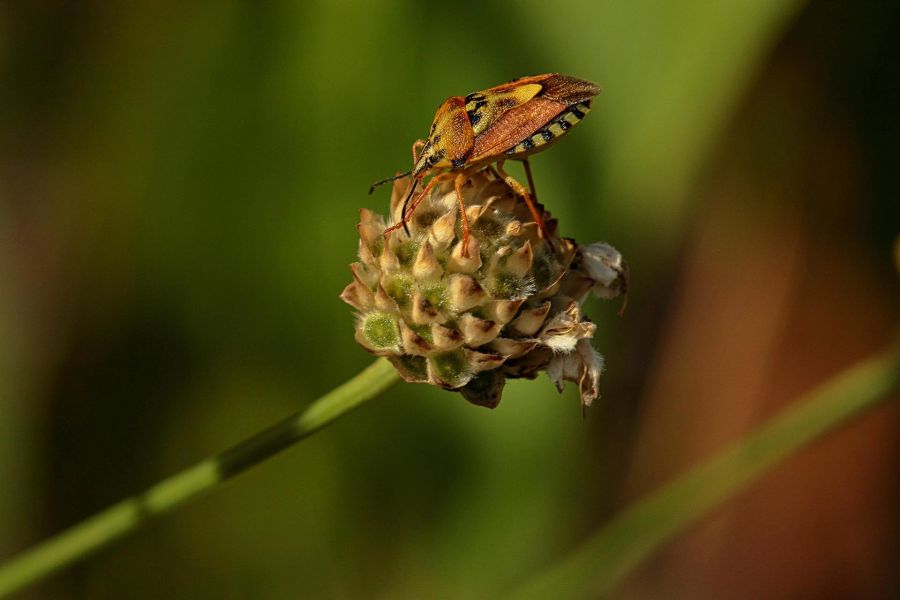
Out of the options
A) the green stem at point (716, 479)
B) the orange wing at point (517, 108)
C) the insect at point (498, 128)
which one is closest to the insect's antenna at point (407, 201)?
the insect at point (498, 128)

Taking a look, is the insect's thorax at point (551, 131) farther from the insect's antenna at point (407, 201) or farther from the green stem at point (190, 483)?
the green stem at point (190, 483)

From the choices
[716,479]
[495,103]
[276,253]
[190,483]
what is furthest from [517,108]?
[276,253]

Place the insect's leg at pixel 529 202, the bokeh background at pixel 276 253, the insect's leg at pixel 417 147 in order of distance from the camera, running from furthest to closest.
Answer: the bokeh background at pixel 276 253
the insect's leg at pixel 417 147
the insect's leg at pixel 529 202

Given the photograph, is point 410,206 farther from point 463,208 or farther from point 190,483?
point 190,483

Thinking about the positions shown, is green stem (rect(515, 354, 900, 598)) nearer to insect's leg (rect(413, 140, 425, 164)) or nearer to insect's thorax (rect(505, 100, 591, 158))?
insect's thorax (rect(505, 100, 591, 158))

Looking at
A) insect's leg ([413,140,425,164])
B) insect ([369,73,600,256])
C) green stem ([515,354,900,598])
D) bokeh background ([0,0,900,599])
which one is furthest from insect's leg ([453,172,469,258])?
bokeh background ([0,0,900,599])
